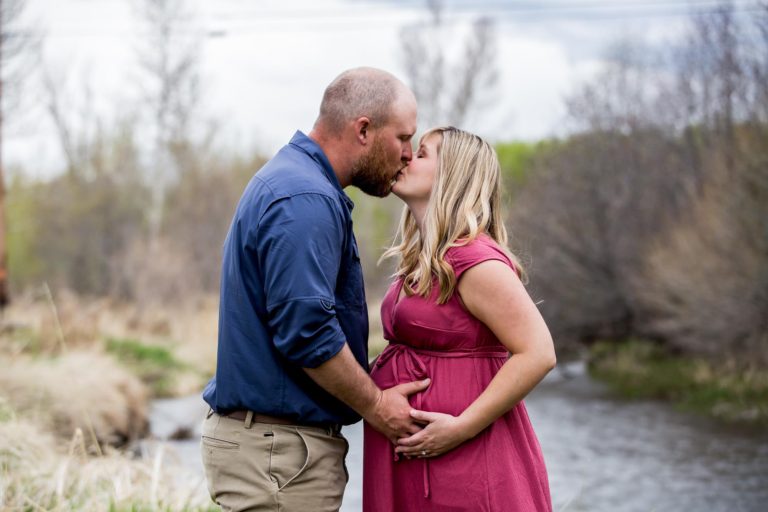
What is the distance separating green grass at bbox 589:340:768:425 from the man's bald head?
40.6 ft

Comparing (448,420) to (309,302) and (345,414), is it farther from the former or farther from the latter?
(309,302)

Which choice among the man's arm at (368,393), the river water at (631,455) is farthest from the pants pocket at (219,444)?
the river water at (631,455)

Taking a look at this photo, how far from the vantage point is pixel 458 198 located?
3.26 m

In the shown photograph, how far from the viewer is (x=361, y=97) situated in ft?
10.2

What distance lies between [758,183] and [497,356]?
1264 cm

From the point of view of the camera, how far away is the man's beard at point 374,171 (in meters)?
3.14

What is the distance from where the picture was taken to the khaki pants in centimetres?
298

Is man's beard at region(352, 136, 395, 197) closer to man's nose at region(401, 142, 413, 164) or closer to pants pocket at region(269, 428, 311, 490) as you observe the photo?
man's nose at region(401, 142, 413, 164)

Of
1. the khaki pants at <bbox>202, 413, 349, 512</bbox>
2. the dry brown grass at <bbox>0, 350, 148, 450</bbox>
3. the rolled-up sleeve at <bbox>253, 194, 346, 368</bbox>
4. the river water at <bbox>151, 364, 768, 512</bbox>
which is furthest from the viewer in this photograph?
the river water at <bbox>151, 364, 768, 512</bbox>

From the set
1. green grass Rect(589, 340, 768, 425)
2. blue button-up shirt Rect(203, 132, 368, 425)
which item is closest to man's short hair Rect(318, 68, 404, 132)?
blue button-up shirt Rect(203, 132, 368, 425)

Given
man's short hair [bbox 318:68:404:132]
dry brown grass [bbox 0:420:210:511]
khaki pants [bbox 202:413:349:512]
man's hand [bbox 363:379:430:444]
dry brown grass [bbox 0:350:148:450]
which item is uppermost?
man's short hair [bbox 318:68:404:132]

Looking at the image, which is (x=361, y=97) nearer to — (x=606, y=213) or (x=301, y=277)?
(x=301, y=277)

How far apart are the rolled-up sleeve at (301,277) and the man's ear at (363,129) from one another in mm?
337

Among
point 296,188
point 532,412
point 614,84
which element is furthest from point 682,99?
point 296,188
